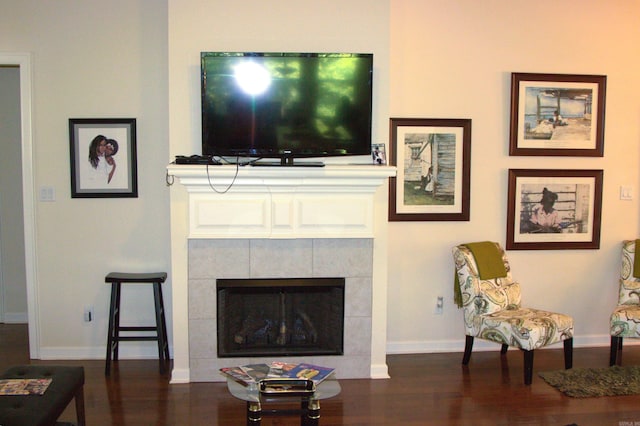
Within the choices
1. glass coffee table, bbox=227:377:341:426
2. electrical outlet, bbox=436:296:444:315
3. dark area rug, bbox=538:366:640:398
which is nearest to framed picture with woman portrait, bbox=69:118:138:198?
glass coffee table, bbox=227:377:341:426

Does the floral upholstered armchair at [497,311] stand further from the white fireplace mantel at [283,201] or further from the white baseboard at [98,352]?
the white baseboard at [98,352]

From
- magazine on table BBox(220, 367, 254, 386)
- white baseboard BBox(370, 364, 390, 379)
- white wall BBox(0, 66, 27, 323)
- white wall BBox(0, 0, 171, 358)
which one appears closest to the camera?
magazine on table BBox(220, 367, 254, 386)

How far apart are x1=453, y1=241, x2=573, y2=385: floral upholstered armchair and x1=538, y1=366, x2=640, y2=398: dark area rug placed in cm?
14

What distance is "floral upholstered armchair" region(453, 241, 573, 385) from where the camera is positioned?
368 centimetres

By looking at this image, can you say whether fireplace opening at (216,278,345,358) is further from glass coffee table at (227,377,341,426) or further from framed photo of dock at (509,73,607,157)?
framed photo of dock at (509,73,607,157)

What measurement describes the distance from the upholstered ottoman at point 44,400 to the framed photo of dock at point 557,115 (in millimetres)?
3488

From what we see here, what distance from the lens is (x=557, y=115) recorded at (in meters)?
4.36

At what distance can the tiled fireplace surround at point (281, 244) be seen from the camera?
357 cm

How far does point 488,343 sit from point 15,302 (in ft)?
14.0

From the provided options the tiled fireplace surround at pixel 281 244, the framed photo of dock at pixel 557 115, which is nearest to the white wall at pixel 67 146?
the tiled fireplace surround at pixel 281 244

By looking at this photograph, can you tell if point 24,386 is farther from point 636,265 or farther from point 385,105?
point 636,265

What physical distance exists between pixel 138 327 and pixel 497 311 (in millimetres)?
2676

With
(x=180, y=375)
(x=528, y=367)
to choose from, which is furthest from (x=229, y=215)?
(x=528, y=367)

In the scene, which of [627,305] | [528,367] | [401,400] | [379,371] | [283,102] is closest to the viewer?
[401,400]
